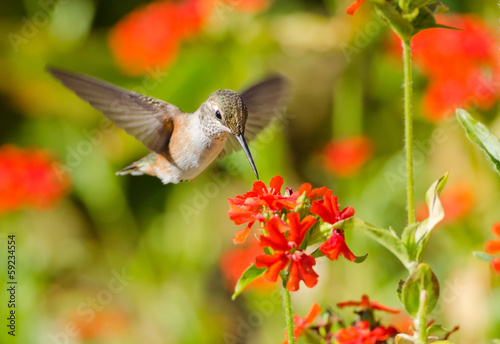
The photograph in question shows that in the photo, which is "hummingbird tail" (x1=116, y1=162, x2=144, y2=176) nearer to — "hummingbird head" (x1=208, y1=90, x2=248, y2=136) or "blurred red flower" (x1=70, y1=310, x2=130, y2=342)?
"hummingbird head" (x1=208, y1=90, x2=248, y2=136)

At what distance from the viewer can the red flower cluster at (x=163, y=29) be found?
2467 mm

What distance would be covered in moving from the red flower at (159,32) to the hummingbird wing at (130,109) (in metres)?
1.15

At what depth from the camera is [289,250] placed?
32.3 inches

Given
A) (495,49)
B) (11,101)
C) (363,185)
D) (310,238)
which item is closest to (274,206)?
(310,238)

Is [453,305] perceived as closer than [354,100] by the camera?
Yes

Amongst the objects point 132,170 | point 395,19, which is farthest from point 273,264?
point 132,170

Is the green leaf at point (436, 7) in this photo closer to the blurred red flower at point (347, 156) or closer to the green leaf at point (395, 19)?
the green leaf at point (395, 19)

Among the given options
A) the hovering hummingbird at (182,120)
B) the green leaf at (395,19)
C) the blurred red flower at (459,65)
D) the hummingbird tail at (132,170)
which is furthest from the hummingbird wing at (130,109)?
the blurred red flower at (459,65)

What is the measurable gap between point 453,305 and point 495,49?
2.82 ft

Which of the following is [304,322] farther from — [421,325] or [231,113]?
[231,113]

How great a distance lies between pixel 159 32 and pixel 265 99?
4.12ft

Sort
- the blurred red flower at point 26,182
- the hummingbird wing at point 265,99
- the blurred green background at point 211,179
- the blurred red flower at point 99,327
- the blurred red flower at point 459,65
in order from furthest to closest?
the blurred red flower at point 99,327, the blurred green background at point 211,179, the blurred red flower at point 26,182, the blurred red flower at point 459,65, the hummingbird wing at point 265,99

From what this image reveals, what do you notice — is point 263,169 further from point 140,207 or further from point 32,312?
point 140,207

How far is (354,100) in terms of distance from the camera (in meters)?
2.65
